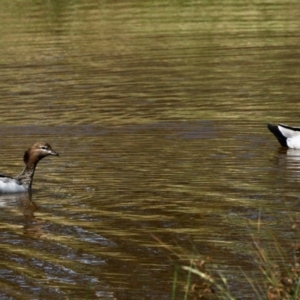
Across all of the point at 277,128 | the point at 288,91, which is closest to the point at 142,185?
the point at 277,128

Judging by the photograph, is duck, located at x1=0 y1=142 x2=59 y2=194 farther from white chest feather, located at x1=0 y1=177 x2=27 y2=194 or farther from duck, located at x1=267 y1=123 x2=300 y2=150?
duck, located at x1=267 y1=123 x2=300 y2=150

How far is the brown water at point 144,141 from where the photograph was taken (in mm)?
10305

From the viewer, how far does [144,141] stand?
16.4 m

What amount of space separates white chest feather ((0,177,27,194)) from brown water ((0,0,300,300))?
0.13m

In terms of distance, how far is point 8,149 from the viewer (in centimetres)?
1636

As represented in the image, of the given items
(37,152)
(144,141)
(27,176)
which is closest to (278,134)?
(144,141)

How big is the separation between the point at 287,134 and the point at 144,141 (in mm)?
2134

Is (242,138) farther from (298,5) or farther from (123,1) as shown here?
(123,1)

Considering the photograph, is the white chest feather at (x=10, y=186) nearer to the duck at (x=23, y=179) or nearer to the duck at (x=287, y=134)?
the duck at (x=23, y=179)

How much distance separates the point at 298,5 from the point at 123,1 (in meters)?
5.31

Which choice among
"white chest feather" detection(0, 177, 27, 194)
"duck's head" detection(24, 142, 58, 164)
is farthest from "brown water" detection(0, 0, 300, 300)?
"duck's head" detection(24, 142, 58, 164)

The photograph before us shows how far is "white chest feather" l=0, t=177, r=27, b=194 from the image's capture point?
13.7 m

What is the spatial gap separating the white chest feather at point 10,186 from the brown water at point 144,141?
130mm

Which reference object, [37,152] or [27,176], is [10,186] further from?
[37,152]
